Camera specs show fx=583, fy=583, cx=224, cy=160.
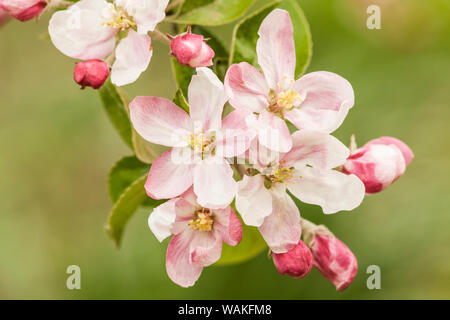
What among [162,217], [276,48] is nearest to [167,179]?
[162,217]

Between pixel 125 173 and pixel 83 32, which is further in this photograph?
pixel 125 173

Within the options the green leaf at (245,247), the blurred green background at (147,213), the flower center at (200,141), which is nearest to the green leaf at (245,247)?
the green leaf at (245,247)

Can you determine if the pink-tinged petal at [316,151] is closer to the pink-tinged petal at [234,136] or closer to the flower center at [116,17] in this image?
the pink-tinged petal at [234,136]

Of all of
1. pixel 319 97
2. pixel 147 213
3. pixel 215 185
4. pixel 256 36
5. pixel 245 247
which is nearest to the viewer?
pixel 215 185

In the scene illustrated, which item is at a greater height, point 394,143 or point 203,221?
point 394,143

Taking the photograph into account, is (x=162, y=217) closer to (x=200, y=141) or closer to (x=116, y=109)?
(x=200, y=141)

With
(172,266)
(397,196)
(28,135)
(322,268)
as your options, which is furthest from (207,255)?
(28,135)
